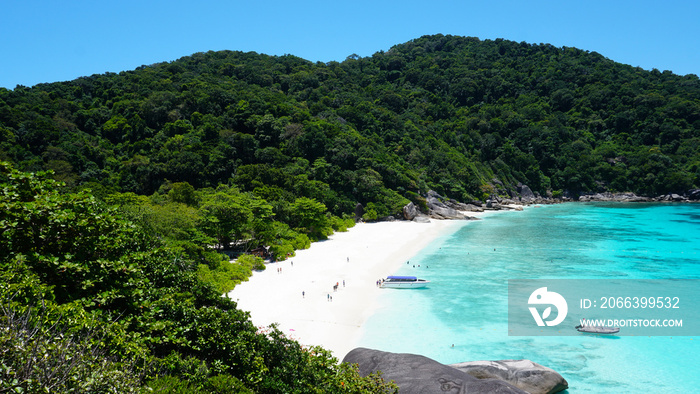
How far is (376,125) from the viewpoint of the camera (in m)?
86.6

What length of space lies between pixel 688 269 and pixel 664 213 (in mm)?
49381

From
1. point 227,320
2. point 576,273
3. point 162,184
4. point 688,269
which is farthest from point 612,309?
point 162,184

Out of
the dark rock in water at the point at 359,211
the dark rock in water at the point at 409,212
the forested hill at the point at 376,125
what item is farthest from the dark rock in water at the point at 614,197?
the dark rock in water at the point at 359,211

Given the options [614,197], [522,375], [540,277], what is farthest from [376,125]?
[522,375]

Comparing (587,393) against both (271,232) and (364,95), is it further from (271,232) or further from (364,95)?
(364,95)

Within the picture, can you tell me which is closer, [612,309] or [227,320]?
[227,320]

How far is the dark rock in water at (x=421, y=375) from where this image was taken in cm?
1127

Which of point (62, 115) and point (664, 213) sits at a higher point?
point (62, 115)

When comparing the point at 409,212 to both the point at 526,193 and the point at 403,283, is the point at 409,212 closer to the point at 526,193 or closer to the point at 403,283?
the point at 403,283

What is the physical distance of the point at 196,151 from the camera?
175 feet

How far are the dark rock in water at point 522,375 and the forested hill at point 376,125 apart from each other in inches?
1260

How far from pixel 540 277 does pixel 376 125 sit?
203 feet

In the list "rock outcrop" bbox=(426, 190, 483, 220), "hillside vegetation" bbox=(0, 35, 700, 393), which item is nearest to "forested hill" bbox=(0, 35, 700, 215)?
"hillside vegetation" bbox=(0, 35, 700, 393)

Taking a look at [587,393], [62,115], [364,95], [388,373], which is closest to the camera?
[388,373]
